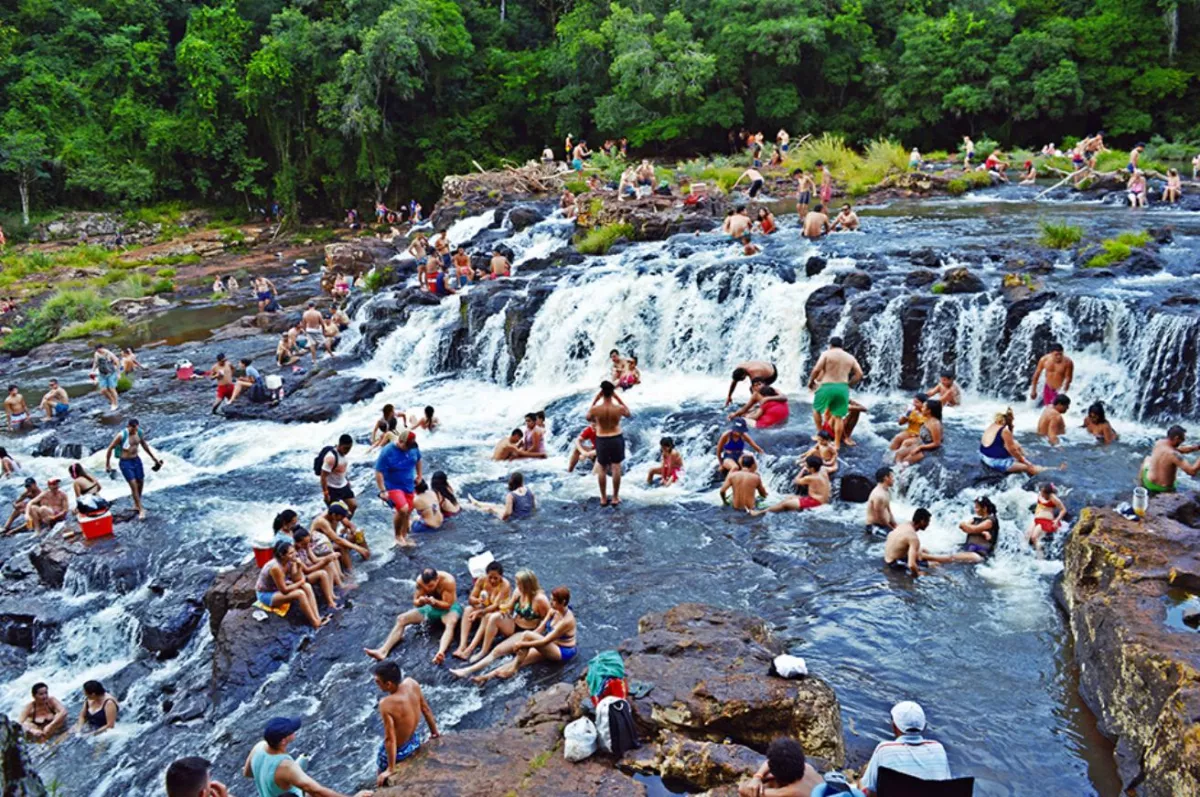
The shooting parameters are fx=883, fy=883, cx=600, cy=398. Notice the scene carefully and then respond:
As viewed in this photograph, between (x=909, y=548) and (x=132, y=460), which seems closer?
(x=909, y=548)

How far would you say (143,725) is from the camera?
26.3ft

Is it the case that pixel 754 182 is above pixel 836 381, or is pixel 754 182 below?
above

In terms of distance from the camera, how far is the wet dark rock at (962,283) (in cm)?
1384

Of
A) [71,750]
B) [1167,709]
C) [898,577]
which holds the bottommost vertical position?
[71,750]

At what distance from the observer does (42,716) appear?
8156mm

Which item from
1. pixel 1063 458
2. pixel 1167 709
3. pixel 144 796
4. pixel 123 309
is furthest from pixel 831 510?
pixel 123 309

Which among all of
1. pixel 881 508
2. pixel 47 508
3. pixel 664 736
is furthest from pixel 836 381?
pixel 47 508

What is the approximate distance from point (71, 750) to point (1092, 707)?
8.45 meters

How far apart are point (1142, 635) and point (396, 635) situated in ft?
19.4

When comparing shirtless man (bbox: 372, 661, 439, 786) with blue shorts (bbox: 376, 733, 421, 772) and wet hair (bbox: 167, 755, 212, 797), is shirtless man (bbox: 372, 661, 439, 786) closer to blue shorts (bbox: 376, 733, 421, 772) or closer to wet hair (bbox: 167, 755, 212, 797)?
blue shorts (bbox: 376, 733, 421, 772)

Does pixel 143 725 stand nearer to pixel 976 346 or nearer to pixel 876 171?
pixel 976 346

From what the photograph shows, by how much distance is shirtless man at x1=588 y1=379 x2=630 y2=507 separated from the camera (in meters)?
10.3

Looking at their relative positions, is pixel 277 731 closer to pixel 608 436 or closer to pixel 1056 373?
pixel 608 436

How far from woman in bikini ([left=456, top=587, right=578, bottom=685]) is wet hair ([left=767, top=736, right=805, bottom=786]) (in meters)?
3.09
